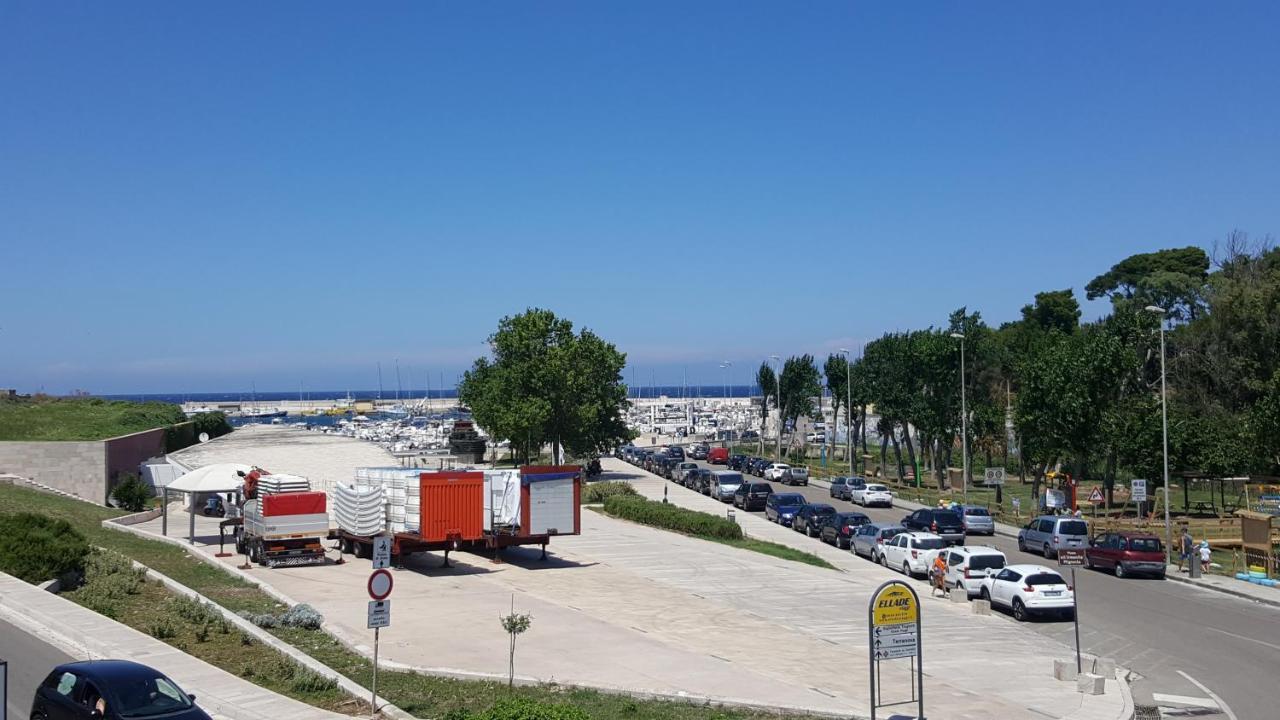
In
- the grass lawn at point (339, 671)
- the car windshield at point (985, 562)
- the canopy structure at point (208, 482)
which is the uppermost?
the canopy structure at point (208, 482)

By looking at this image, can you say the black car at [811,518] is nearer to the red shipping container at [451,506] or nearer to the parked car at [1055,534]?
the parked car at [1055,534]

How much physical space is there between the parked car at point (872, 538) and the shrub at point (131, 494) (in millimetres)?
28730

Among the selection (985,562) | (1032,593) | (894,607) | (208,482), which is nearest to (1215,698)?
(894,607)

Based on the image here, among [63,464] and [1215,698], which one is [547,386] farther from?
[1215,698]

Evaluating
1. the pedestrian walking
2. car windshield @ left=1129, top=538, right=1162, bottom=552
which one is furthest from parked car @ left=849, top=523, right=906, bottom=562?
the pedestrian walking

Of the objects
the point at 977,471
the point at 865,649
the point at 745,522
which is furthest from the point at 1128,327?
the point at 865,649

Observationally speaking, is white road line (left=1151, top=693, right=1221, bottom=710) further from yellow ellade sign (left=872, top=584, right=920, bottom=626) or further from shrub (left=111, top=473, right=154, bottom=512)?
shrub (left=111, top=473, right=154, bottom=512)

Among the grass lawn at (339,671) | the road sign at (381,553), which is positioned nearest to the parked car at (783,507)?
A: the grass lawn at (339,671)

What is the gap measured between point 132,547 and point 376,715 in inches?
758

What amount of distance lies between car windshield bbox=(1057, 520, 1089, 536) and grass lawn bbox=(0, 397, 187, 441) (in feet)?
136

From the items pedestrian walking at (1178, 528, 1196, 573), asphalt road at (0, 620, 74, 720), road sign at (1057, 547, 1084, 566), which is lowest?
pedestrian walking at (1178, 528, 1196, 573)

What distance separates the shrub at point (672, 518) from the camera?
135 ft

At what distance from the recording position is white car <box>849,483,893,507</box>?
54.4m

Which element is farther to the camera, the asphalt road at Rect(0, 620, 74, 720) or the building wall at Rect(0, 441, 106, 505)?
the building wall at Rect(0, 441, 106, 505)
